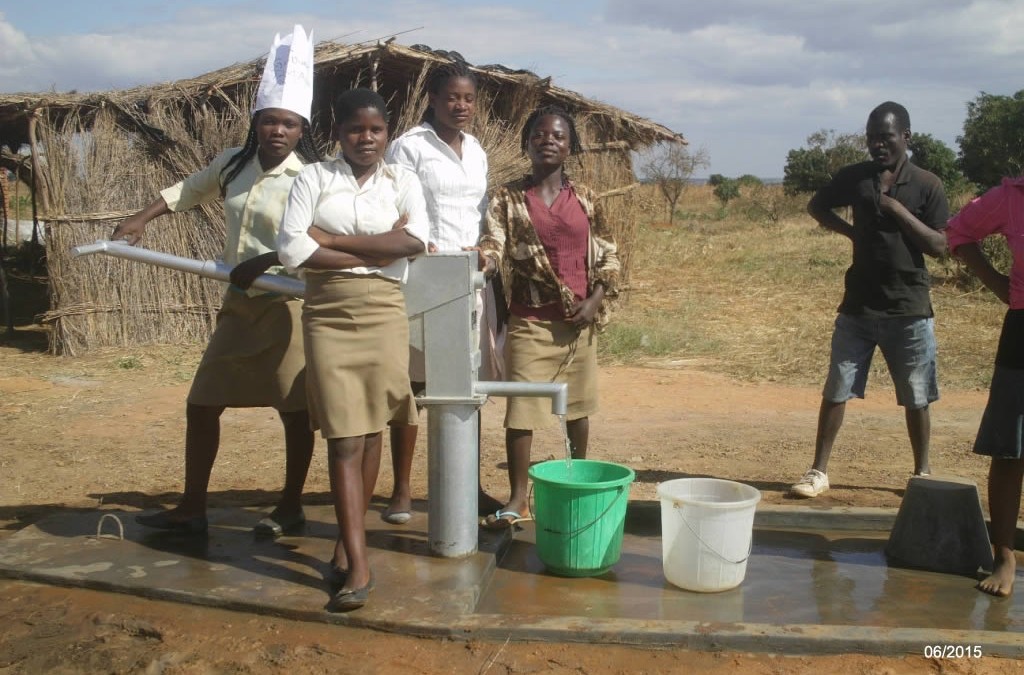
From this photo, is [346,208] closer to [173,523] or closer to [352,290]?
[352,290]

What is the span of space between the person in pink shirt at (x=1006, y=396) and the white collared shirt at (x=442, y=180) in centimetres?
180

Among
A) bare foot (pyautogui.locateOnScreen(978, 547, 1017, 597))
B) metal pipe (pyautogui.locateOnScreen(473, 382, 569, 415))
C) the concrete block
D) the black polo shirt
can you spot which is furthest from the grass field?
metal pipe (pyautogui.locateOnScreen(473, 382, 569, 415))

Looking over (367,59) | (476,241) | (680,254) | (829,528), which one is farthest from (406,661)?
(680,254)

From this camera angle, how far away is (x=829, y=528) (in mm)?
4004

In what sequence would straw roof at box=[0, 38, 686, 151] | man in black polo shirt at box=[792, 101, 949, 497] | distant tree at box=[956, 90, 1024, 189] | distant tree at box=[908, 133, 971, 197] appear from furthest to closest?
Result: distant tree at box=[956, 90, 1024, 189], distant tree at box=[908, 133, 971, 197], straw roof at box=[0, 38, 686, 151], man in black polo shirt at box=[792, 101, 949, 497]

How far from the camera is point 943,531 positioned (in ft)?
11.5

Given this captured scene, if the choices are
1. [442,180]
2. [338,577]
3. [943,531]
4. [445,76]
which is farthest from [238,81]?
[943,531]

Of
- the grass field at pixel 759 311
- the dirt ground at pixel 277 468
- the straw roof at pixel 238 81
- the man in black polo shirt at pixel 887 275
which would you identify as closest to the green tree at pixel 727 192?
the grass field at pixel 759 311

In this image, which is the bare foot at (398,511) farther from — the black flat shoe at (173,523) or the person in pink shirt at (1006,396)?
the person in pink shirt at (1006,396)

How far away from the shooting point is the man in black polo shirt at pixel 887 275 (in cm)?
429

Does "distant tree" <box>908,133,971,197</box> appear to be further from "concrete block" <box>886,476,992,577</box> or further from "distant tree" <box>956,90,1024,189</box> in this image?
"concrete block" <box>886,476,992,577</box>

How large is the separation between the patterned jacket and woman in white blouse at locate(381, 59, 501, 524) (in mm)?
104

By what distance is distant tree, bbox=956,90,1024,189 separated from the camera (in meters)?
26.1

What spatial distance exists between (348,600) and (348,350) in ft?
2.52
